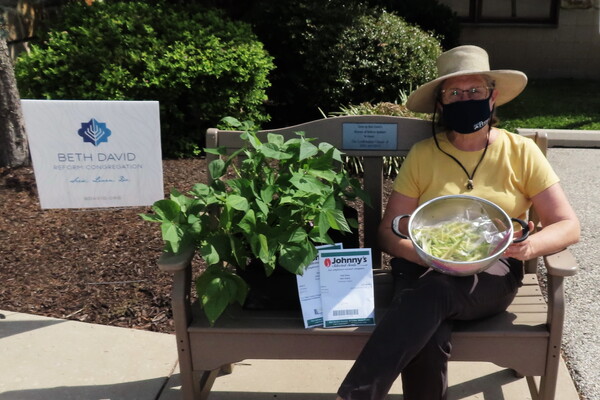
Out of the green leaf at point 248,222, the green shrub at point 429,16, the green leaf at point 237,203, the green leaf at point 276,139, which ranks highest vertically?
the green shrub at point 429,16

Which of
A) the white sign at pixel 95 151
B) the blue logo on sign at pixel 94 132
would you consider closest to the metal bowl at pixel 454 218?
the white sign at pixel 95 151

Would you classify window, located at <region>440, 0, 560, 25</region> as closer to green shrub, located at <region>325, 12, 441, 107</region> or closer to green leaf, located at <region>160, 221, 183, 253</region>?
green shrub, located at <region>325, 12, 441, 107</region>

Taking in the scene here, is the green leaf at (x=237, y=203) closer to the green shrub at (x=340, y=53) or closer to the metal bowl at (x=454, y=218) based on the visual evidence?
the metal bowl at (x=454, y=218)

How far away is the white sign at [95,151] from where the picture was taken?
9.83 feet

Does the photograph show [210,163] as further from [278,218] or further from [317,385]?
[317,385]

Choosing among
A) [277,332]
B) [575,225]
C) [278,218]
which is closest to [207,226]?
[278,218]

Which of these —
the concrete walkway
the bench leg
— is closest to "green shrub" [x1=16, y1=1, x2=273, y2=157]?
the concrete walkway

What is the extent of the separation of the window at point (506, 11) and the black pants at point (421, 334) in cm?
929

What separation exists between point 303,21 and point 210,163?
4.14 m

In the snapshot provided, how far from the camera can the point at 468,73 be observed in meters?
2.71

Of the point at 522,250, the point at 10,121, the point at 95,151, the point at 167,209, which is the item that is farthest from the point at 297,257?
the point at 10,121

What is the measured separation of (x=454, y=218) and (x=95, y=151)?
162 centimetres

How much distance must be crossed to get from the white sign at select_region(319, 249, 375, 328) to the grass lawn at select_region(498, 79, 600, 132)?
15.3 feet

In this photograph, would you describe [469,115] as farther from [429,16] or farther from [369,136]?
[429,16]
